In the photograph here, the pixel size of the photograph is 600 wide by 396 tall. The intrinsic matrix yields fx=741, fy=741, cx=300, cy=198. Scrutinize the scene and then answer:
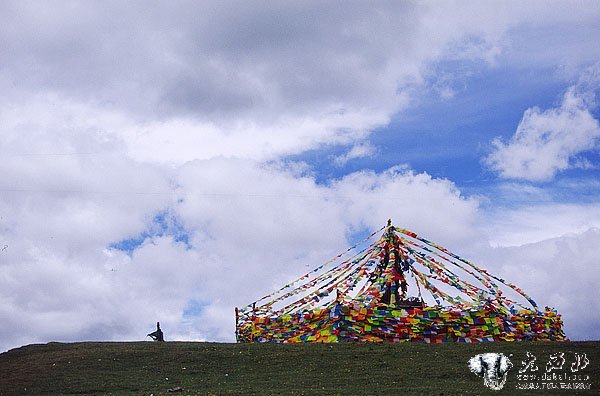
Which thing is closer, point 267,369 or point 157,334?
point 267,369

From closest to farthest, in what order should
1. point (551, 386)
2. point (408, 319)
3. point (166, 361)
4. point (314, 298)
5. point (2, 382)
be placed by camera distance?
point (551, 386)
point (2, 382)
point (166, 361)
point (408, 319)
point (314, 298)

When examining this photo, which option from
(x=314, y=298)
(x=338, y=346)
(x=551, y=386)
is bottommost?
(x=551, y=386)

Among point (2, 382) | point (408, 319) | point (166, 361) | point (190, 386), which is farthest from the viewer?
point (408, 319)

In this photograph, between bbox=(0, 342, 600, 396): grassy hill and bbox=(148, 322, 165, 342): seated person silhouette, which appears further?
bbox=(148, 322, 165, 342): seated person silhouette

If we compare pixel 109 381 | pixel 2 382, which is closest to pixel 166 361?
pixel 109 381

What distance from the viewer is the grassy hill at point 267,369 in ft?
72.5

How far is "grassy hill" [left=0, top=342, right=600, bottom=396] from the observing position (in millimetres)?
22094

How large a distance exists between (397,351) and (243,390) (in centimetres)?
704

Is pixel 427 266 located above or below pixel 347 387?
above

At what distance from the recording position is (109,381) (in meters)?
24.0

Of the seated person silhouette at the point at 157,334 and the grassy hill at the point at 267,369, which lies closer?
the grassy hill at the point at 267,369

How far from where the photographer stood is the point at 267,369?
82.0 ft

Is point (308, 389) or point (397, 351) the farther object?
point (397, 351)

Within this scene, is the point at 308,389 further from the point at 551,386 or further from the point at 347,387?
the point at 551,386
